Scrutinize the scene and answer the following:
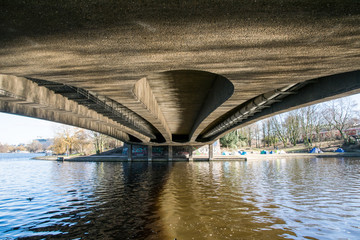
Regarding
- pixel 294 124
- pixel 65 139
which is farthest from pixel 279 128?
pixel 65 139

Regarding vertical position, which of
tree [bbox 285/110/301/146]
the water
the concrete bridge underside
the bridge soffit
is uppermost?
tree [bbox 285/110/301/146]

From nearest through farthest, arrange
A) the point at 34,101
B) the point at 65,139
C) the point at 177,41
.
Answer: the point at 177,41 < the point at 34,101 < the point at 65,139

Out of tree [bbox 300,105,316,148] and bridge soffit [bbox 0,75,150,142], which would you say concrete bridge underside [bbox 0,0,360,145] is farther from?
tree [bbox 300,105,316,148]

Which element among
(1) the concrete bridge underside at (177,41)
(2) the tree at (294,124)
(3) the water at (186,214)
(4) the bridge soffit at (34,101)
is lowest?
(3) the water at (186,214)

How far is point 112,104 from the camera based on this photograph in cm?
1504

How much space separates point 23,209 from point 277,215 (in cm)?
1248

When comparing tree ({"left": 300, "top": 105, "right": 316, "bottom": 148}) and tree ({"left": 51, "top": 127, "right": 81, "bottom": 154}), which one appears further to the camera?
tree ({"left": 300, "top": 105, "right": 316, "bottom": 148})

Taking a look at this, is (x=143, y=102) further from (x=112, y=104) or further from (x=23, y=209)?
(x=23, y=209)

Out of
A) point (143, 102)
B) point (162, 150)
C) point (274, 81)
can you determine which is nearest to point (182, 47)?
point (274, 81)

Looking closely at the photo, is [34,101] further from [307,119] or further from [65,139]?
[307,119]

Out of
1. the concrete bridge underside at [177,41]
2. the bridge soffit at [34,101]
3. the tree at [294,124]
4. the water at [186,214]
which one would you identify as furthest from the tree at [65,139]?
the tree at [294,124]

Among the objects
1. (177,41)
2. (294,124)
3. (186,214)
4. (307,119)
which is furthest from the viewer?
(294,124)

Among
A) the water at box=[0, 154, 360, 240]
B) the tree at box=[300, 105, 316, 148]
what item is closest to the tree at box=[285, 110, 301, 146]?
the tree at box=[300, 105, 316, 148]

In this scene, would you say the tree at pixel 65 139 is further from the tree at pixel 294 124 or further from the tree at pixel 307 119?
the tree at pixel 307 119
